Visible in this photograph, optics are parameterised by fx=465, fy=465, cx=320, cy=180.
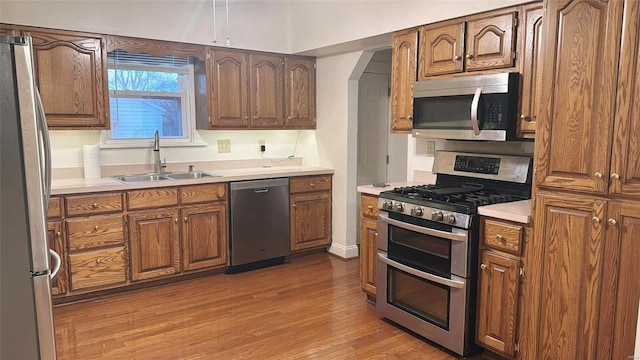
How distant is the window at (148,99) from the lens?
4.08 m

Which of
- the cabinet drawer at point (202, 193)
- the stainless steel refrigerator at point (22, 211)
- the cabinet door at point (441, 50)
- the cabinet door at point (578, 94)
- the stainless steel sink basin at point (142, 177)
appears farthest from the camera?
the stainless steel sink basin at point (142, 177)

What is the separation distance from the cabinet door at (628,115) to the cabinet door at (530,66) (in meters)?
0.67

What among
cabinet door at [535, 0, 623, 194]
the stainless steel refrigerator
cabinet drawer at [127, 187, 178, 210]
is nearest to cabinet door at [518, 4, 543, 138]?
cabinet door at [535, 0, 623, 194]

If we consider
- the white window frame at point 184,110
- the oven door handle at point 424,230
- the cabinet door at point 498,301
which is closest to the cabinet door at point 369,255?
the oven door handle at point 424,230

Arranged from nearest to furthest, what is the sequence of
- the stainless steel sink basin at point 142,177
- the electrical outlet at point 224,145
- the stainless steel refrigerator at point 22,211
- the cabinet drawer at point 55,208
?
the stainless steel refrigerator at point 22,211
the cabinet drawer at point 55,208
the stainless steel sink basin at point 142,177
the electrical outlet at point 224,145

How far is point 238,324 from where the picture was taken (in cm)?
317

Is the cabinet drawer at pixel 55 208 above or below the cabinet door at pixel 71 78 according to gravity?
below

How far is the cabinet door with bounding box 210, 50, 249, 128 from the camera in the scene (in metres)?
4.26

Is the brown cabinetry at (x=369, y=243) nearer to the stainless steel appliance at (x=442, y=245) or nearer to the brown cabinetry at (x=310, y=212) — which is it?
the stainless steel appliance at (x=442, y=245)

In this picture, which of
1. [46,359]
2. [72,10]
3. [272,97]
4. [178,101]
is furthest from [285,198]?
[46,359]

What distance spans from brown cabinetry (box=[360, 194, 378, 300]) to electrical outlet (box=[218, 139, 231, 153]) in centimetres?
181

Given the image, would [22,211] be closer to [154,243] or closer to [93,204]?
[93,204]

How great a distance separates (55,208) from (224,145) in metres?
1.74

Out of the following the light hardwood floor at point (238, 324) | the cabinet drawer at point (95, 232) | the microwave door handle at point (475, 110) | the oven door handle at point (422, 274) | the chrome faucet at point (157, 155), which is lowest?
the light hardwood floor at point (238, 324)
